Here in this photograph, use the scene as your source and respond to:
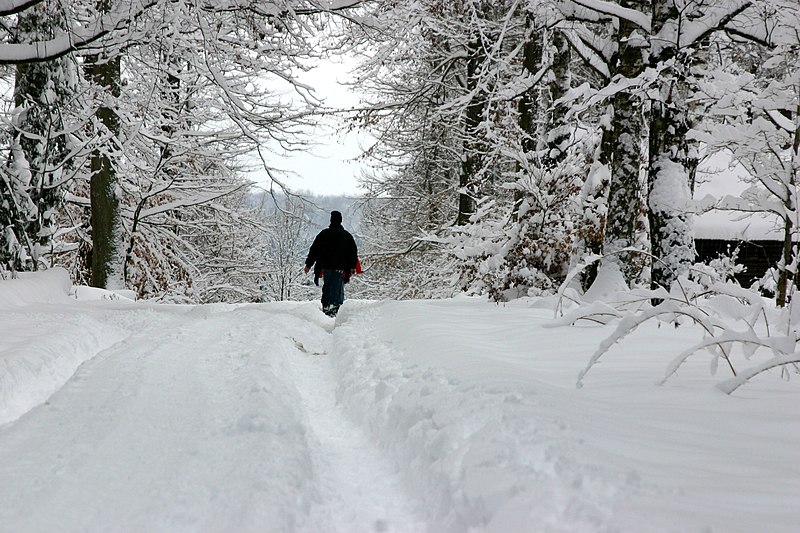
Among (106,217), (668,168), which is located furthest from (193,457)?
(106,217)

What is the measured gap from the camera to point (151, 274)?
15.3 m

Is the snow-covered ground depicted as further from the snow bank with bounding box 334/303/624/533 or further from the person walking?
the person walking

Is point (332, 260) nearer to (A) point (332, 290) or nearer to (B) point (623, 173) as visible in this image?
(A) point (332, 290)

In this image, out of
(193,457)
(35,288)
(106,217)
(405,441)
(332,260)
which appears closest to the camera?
(193,457)

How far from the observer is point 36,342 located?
5641 mm

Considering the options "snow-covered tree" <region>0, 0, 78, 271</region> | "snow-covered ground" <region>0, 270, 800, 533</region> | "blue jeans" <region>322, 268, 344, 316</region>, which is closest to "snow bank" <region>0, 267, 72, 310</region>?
"snow-covered tree" <region>0, 0, 78, 271</region>

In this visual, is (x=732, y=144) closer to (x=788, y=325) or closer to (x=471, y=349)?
(x=788, y=325)

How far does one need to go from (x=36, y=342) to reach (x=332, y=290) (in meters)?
5.74

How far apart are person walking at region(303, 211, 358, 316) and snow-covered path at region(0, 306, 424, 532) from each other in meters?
5.12

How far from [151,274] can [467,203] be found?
8728mm

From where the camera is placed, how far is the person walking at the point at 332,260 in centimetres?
1077

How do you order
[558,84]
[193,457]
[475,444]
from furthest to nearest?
1. [558,84]
2. [193,457]
3. [475,444]

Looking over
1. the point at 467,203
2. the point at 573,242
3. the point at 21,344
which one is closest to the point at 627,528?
the point at 21,344

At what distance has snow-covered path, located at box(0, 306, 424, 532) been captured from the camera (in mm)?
2713
